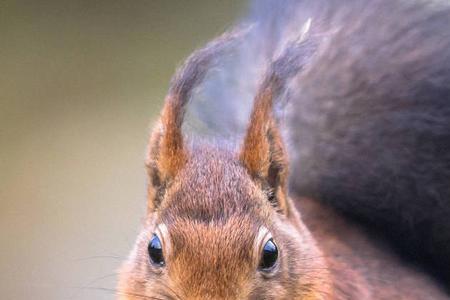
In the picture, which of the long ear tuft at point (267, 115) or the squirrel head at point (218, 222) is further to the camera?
the long ear tuft at point (267, 115)

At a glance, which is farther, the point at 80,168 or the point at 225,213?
the point at 80,168

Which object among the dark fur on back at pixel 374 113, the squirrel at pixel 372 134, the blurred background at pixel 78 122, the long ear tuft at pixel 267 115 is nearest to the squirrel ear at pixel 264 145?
the long ear tuft at pixel 267 115

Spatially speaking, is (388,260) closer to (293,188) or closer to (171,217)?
(293,188)

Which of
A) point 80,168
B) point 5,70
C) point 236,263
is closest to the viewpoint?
point 236,263

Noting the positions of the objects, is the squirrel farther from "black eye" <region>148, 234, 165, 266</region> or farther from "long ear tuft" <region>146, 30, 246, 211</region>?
"black eye" <region>148, 234, 165, 266</region>

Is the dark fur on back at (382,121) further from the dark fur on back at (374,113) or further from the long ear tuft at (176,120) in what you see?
the long ear tuft at (176,120)

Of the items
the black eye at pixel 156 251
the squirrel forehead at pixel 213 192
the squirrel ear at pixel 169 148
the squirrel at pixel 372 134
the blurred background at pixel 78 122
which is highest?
the blurred background at pixel 78 122

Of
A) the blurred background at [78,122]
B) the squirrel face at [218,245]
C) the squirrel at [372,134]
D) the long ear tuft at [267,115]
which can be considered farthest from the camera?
the blurred background at [78,122]

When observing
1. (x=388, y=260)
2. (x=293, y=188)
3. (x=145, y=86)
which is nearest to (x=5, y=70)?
(x=145, y=86)
